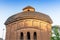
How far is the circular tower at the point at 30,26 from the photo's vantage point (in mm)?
14164

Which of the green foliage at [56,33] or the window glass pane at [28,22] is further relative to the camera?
the green foliage at [56,33]

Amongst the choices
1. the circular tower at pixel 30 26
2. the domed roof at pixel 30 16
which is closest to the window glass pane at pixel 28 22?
the circular tower at pixel 30 26

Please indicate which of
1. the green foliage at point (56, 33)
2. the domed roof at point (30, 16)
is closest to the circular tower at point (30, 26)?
the domed roof at point (30, 16)

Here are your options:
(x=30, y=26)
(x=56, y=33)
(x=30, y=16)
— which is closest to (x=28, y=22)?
(x=30, y=26)

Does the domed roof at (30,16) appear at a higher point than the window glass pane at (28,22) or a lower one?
higher

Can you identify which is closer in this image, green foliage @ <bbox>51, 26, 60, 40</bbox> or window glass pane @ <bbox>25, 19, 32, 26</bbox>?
window glass pane @ <bbox>25, 19, 32, 26</bbox>

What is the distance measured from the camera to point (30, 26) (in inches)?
559

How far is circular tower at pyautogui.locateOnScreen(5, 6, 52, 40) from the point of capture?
558 inches

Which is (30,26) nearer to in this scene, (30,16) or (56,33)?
(30,16)

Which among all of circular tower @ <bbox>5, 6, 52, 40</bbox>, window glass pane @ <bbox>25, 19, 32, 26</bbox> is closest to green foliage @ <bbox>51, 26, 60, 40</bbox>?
circular tower @ <bbox>5, 6, 52, 40</bbox>

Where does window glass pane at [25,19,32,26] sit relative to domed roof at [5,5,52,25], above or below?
below

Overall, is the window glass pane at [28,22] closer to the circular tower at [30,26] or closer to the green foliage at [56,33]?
the circular tower at [30,26]

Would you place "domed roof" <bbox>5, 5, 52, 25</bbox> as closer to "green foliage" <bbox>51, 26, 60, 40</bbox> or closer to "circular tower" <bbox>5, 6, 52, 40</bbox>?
"circular tower" <bbox>5, 6, 52, 40</bbox>

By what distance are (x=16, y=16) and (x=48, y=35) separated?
12.5 ft
